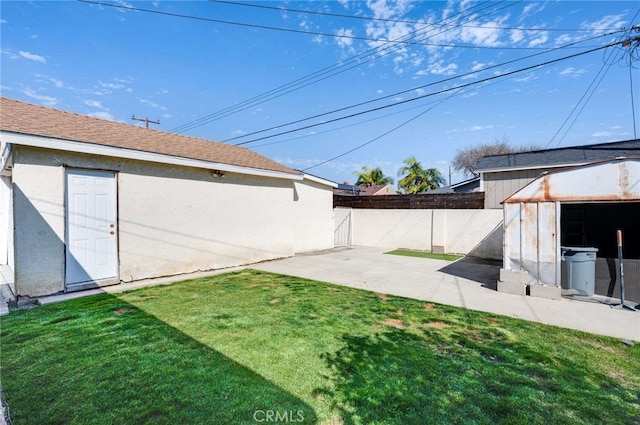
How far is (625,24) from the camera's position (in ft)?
24.1

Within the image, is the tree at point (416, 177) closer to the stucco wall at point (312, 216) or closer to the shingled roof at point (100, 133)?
the stucco wall at point (312, 216)

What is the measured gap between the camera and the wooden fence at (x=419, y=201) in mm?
12172

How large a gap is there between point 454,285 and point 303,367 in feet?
17.0

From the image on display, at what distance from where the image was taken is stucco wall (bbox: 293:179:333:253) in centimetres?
1205

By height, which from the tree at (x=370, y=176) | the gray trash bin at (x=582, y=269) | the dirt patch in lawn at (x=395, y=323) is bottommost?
the dirt patch in lawn at (x=395, y=323)

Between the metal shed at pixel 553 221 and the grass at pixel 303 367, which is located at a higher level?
the metal shed at pixel 553 221

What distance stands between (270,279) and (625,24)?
11480mm

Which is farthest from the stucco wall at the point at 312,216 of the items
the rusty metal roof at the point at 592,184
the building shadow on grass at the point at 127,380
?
the building shadow on grass at the point at 127,380

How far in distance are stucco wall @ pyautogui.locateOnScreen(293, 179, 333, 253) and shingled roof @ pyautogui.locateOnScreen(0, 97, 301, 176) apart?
233 centimetres

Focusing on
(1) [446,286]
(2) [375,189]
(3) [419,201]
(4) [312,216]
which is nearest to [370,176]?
(2) [375,189]

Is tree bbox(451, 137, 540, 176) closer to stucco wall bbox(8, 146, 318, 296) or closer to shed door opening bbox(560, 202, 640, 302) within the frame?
shed door opening bbox(560, 202, 640, 302)

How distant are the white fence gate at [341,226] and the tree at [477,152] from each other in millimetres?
22521

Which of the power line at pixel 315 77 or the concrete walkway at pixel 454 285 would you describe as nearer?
the concrete walkway at pixel 454 285

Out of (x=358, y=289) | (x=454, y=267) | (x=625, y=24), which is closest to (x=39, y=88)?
(x=358, y=289)
